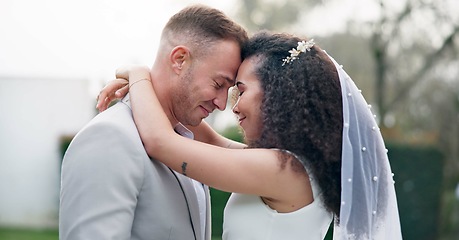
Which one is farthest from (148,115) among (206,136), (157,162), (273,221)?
(206,136)

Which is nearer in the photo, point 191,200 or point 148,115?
point 148,115

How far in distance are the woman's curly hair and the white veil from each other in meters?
0.04

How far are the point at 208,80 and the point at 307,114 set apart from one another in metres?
0.46

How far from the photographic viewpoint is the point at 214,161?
3.05 meters

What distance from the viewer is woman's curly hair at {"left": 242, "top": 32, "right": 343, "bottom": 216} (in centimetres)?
314

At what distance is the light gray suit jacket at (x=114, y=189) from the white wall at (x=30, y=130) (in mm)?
15404

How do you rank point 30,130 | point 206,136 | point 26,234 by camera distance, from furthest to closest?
point 30,130 → point 26,234 → point 206,136

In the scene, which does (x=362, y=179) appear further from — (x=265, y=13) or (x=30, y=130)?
(x=265, y=13)

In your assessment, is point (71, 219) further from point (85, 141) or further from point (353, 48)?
point (353, 48)

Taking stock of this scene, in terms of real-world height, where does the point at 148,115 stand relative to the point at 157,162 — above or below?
above

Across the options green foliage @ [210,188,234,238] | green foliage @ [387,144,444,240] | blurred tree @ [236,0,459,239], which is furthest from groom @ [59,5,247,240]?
blurred tree @ [236,0,459,239]

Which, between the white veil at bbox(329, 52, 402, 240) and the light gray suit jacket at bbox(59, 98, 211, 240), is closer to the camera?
the light gray suit jacket at bbox(59, 98, 211, 240)

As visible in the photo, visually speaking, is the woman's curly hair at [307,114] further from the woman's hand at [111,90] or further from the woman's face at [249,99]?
the woman's hand at [111,90]

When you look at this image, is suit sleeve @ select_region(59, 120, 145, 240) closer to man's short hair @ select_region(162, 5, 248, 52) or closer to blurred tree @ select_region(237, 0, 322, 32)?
man's short hair @ select_region(162, 5, 248, 52)
